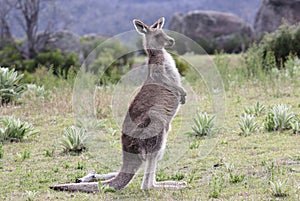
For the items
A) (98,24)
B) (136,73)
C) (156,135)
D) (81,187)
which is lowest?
(81,187)

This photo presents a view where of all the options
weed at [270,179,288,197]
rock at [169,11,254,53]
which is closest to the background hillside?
rock at [169,11,254,53]

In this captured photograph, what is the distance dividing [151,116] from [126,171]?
2.38ft

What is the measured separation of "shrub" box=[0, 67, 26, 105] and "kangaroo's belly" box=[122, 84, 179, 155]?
5.81 m

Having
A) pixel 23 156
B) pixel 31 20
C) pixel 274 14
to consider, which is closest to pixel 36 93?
pixel 23 156

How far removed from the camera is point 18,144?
8.44 meters

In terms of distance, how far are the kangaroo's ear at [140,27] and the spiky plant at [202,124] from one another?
9.53ft

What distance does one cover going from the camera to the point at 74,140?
7.80 m

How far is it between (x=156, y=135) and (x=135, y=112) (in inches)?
14.5

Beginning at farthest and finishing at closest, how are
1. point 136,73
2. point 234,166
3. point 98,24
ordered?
1. point 98,24
2. point 136,73
3. point 234,166

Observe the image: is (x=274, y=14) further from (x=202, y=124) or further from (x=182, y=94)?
(x=182, y=94)

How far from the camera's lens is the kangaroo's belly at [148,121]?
5.57 meters

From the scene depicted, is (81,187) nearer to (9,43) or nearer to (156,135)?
(156,135)

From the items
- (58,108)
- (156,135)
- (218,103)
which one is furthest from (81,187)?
(58,108)

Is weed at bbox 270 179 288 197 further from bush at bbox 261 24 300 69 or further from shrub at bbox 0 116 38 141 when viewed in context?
bush at bbox 261 24 300 69
